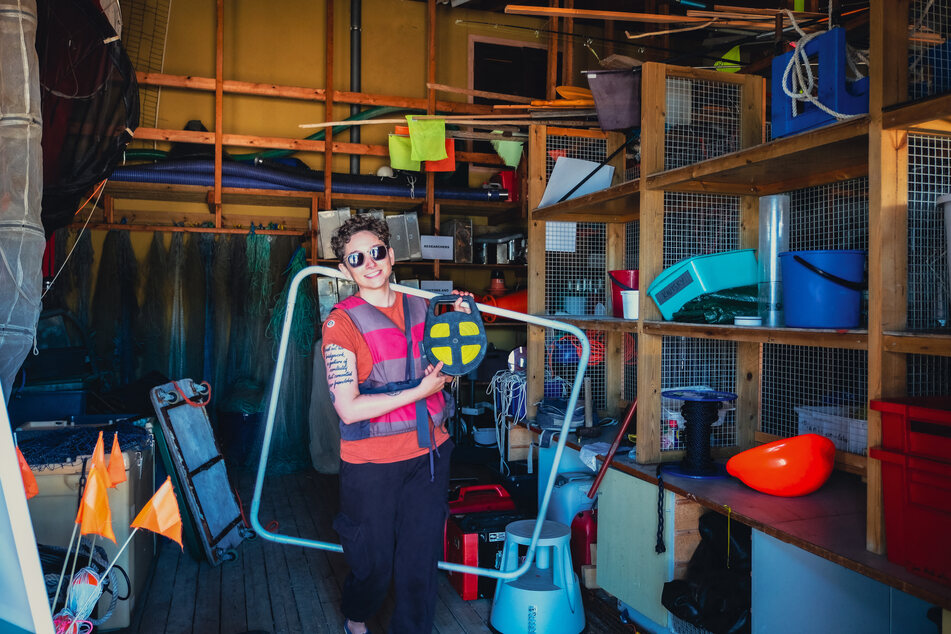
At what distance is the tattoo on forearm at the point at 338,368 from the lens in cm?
246

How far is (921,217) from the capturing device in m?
2.05

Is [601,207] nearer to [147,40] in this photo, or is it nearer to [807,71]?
[807,71]

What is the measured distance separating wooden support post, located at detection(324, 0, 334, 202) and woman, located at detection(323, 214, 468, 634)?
317cm

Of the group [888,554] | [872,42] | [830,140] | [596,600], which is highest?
[872,42]

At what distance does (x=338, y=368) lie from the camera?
2457mm

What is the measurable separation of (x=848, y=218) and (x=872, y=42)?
0.94m

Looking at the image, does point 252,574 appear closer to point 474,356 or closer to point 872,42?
point 474,356

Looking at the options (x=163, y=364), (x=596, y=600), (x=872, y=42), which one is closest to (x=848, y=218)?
(x=872, y=42)

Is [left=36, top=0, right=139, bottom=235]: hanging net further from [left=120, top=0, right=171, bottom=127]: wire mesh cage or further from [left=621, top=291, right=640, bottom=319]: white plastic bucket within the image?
[left=120, top=0, right=171, bottom=127]: wire mesh cage

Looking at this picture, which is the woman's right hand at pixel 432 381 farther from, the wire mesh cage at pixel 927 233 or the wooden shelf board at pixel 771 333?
the wire mesh cage at pixel 927 233

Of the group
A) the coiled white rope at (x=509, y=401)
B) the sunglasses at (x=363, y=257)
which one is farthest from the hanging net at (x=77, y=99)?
the coiled white rope at (x=509, y=401)

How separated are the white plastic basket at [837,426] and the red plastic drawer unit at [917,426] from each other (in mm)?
838

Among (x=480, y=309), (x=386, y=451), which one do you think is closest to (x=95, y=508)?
(x=386, y=451)

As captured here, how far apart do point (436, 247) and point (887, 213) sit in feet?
14.0
